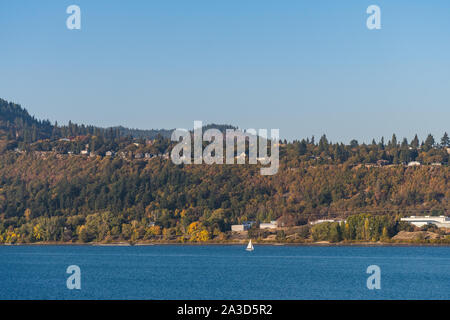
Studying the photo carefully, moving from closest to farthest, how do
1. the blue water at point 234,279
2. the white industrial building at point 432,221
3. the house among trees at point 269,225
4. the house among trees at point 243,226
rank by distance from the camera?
1. the blue water at point 234,279
2. the white industrial building at point 432,221
3. the house among trees at point 243,226
4. the house among trees at point 269,225

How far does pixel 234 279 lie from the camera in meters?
72.7

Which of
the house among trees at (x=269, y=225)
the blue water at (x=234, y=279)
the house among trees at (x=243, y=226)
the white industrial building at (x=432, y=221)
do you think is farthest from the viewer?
the house among trees at (x=269, y=225)

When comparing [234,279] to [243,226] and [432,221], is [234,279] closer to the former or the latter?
[432,221]

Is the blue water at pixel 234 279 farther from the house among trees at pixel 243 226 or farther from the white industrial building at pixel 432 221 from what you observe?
the house among trees at pixel 243 226

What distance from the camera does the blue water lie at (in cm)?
6069

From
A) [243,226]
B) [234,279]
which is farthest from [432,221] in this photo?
[234,279]

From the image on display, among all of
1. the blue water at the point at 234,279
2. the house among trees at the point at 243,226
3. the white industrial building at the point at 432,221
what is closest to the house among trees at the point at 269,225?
the house among trees at the point at 243,226

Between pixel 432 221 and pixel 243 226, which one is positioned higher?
pixel 432 221

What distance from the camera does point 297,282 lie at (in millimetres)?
68688

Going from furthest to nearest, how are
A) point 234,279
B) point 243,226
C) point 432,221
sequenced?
point 243,226 → point 432,221 → point 234,279

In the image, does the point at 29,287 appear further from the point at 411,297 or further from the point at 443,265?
the point at 443,265

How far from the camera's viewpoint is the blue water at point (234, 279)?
199ft

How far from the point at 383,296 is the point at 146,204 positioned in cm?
14102
